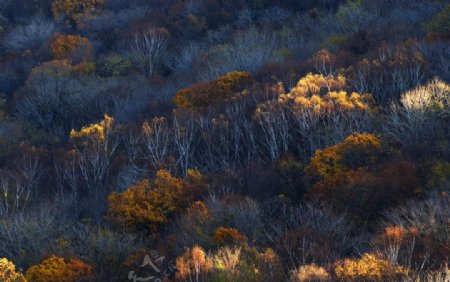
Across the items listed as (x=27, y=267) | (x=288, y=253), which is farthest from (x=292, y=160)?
(x=27, y=267)

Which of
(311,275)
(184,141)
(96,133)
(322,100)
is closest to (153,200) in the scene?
(184,141)

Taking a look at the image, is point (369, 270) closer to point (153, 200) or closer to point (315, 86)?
point (153, 200)

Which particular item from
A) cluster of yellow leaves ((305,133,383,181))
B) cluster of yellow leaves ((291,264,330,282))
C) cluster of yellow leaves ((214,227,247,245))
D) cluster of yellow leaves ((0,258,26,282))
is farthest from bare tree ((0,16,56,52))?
cluster of yellow leaves ((291,264,330,282))

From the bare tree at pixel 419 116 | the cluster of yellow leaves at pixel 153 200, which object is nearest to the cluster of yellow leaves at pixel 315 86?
the bare tree at pixel 419 116

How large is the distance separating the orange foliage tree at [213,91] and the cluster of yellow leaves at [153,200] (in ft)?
38.1

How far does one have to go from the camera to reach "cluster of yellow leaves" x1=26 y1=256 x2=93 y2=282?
21531 mm

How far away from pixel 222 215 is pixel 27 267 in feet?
23.5

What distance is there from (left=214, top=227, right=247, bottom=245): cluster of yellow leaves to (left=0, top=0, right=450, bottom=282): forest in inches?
2.1

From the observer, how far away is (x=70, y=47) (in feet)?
209

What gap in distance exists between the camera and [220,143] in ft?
113

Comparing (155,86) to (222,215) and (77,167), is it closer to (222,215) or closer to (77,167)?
(77,167)

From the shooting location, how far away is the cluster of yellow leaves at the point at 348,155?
2802 centimetres

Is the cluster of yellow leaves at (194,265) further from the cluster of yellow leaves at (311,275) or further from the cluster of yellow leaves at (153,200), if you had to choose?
the cluster of yellow leaves at (153,200)

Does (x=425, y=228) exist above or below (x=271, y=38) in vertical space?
above
